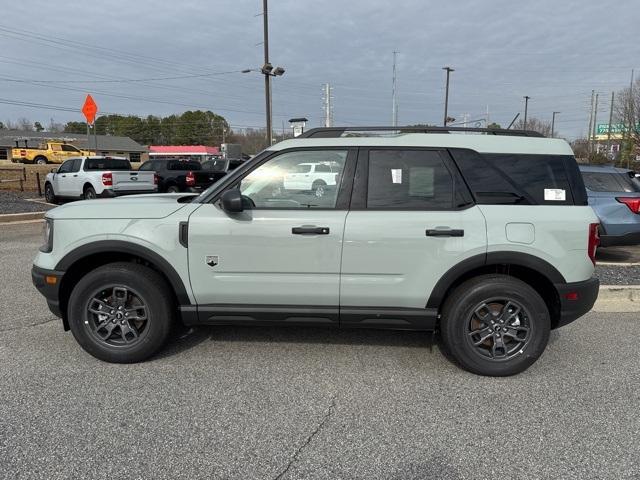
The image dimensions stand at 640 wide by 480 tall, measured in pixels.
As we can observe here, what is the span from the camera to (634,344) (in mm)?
4566

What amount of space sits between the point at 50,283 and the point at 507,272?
368 cm

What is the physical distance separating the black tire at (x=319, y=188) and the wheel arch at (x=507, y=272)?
113cm

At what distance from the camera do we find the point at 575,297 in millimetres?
3719

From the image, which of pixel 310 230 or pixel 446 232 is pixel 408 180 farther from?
pixel 310 230

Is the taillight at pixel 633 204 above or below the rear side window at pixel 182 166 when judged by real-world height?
below

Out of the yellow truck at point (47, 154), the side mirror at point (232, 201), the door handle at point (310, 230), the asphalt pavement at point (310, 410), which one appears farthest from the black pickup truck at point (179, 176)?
the yellow truck at point (47, 154)

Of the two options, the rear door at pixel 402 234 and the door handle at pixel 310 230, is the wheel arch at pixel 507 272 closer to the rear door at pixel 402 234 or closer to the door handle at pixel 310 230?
the rear door at pixel 402 234

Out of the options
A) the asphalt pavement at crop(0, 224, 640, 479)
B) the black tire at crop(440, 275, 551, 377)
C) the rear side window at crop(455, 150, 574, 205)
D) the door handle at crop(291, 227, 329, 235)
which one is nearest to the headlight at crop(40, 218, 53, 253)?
the asphalt pavement at crop(0, 224, 640, 479)

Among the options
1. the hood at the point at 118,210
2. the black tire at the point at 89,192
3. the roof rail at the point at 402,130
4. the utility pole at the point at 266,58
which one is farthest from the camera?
the utility pole at the point at 266,58

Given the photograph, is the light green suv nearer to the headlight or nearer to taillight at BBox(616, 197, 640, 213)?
the headlight

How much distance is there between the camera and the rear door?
144 inches

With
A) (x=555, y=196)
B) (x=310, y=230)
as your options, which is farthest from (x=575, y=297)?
(x=310, y=230)

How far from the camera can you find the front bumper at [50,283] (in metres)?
3.87

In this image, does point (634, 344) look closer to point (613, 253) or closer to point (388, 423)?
point (388, 423)
